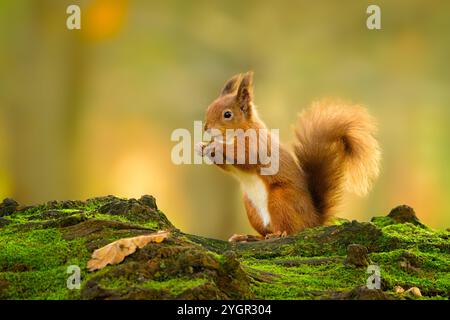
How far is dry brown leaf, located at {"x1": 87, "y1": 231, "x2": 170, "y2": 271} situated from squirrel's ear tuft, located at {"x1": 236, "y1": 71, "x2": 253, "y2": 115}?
5.65 feet

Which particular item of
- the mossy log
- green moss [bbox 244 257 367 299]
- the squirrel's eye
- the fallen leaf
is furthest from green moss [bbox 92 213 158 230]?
the squirrel's eye

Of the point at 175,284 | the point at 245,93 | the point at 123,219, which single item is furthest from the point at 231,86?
the point at 175,284

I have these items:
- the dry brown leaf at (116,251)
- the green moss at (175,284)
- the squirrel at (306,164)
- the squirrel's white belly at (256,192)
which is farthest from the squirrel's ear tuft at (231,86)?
the green moss at (175,284)

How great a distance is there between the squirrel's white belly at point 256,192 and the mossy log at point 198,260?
649 millimetres

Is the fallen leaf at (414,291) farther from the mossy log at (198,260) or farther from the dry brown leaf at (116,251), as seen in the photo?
the dry brown leaf at (116,251)

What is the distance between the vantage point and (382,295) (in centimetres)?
169

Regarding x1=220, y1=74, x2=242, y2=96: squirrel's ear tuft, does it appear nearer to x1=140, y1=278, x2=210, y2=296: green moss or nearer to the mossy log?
the mossy log

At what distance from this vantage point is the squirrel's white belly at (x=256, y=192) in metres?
3.35

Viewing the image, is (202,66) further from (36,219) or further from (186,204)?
(36,219)

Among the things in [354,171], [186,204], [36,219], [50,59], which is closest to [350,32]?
[186,204]

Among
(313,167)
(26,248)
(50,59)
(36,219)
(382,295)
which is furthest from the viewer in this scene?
(50,59)
